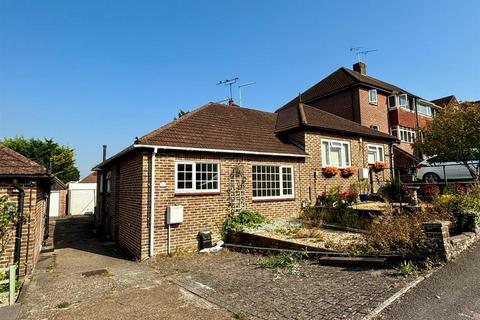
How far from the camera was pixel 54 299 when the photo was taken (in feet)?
19.2

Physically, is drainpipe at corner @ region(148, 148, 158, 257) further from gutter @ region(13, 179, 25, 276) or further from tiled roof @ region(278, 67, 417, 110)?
tiled roof @ region(278, 67, 417, 110)

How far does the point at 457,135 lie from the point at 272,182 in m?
9.59

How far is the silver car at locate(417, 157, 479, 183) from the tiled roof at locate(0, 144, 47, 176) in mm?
18620

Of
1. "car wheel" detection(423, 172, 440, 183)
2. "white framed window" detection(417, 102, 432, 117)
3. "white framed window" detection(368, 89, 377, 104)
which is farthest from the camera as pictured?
"white framed window" detection(417, 102, 432, 117)

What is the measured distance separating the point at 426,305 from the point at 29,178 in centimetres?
933

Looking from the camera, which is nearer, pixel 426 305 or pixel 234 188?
pixel 426 305

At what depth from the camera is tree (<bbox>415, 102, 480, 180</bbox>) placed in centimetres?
1362

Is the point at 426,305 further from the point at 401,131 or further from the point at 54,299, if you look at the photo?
the point at 401,131

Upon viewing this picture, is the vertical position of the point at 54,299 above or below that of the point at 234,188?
below

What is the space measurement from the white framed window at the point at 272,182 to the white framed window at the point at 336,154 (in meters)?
2.88

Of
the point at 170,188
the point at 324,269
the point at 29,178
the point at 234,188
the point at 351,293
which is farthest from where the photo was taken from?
the point at 234,188

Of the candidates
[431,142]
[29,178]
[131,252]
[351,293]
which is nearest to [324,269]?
[351,293]

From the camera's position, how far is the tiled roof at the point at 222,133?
34.1 ft

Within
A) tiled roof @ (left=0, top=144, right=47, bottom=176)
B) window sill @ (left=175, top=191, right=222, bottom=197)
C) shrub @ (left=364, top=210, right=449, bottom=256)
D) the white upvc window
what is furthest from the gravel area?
the white upvc window
